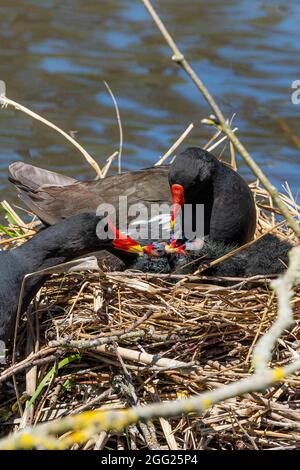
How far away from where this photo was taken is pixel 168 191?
5.48m

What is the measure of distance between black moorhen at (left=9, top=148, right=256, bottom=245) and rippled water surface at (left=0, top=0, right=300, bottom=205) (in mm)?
2108

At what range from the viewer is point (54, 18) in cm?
1080

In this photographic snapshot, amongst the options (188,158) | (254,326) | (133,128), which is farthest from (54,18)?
(254,326)

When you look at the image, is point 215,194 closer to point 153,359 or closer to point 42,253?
point 42,253

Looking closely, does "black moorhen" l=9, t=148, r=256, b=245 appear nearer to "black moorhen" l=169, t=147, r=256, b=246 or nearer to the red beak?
"black moorhen" l=169, t=147, r=256, b=246

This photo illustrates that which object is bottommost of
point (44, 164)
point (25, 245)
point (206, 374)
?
point (44, 164)

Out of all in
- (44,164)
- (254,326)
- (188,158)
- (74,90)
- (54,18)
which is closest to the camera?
(254,326)

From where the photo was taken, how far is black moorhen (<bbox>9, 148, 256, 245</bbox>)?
5.11 meters

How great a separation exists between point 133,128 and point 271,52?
208cm

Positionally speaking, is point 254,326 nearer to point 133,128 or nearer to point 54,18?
point 133,128

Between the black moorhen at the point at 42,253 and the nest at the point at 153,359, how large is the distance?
5.8 inches

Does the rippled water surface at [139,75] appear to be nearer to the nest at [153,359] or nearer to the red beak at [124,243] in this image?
the red beak at [124,243]

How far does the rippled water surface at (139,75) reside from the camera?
8484 mm
